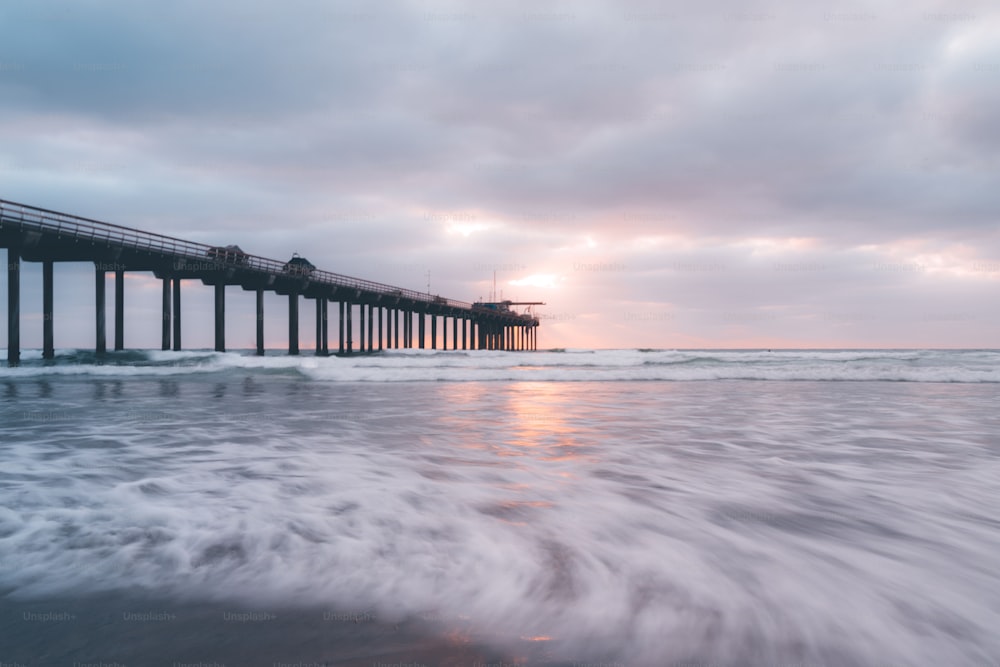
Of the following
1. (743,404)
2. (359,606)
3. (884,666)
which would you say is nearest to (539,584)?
(359,606)

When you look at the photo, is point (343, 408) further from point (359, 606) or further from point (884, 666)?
point (884, 666)

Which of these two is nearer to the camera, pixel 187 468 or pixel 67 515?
pixel 67 515

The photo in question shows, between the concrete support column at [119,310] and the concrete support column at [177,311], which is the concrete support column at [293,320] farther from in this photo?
the concrete support column at [119,310]

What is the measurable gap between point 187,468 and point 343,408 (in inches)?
196

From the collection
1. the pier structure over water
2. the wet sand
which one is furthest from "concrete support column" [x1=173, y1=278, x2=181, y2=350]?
the wet sand

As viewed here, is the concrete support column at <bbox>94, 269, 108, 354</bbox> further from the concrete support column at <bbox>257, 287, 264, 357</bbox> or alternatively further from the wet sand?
the wet sand

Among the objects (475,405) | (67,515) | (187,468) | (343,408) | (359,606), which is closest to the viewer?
(359,606)

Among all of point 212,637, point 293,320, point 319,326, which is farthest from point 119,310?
point 212,637

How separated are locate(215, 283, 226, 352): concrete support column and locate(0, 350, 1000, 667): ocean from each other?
76.8 feet

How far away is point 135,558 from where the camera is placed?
8.71 feet

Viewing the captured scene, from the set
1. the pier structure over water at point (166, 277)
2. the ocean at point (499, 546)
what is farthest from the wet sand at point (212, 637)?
the pier structure over water at point (166, 277)

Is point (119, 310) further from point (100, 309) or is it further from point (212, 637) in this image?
point (212, 637)

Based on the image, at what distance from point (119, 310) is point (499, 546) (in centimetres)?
2973

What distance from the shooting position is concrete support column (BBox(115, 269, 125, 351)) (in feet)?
85.6
